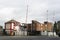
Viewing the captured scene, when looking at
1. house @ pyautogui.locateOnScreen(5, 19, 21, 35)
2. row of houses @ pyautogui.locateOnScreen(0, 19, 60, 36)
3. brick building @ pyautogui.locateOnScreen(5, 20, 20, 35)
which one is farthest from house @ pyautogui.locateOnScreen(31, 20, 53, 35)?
brick building @ pyautogui.locateOnScreen(5, 20, 20, 35)

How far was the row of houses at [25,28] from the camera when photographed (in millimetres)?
142562

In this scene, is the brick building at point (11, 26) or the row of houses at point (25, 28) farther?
the row of houses at point (25, 28)

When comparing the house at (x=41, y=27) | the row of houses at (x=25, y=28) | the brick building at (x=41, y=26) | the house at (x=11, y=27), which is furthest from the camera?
the brick building at (x=41, y=26)

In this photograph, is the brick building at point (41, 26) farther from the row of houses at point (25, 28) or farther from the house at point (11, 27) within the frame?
the house at point (11, 27)

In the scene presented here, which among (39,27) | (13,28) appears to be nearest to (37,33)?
(39,27)

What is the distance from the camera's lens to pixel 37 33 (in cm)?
15075

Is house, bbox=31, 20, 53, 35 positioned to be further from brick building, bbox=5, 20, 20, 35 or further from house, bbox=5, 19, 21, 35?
brick building, bbox=5, 20, 20, 35

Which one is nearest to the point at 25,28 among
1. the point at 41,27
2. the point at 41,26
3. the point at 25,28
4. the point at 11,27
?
the point at 25,28

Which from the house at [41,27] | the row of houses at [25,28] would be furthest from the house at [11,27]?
the house at [41,27]

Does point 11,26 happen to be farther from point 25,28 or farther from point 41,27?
point 41,27

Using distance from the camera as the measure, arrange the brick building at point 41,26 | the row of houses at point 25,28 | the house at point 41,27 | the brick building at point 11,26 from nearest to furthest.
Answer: the brick building at point 11,26, the row of houses at point 25,28, the house at point 41,27, the brick building at point 41,26

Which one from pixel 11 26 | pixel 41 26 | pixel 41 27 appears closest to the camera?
pixel 11 26

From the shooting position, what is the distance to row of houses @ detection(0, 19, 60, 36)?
468 ft

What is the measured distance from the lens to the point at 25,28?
160375mm
